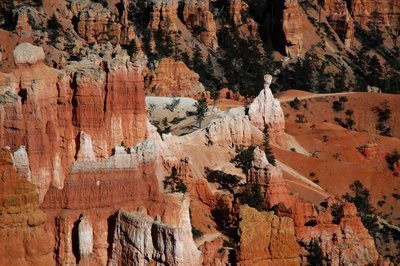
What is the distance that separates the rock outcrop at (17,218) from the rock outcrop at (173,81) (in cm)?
5904

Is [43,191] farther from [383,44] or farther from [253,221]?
[383,44]

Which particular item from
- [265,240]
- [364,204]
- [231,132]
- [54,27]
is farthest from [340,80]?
[265,240]

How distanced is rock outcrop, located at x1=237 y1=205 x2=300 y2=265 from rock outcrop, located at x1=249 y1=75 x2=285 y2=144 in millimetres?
36198

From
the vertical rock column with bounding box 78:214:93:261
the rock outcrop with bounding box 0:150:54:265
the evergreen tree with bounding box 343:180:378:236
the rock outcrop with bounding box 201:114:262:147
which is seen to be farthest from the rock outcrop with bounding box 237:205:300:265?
the rock outcrop with bounding box 201:114:262:147

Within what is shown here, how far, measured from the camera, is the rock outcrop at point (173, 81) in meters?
118

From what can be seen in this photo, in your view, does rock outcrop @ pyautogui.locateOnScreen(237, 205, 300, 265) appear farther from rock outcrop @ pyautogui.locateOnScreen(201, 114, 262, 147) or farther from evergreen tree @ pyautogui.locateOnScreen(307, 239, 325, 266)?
rock outcrop @ pyautogui.locateOnScreen(201, 114, 262, 147)

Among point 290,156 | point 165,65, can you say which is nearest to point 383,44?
point 165,65

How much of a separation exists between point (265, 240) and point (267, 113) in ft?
128

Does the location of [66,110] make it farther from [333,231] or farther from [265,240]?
[333,231]

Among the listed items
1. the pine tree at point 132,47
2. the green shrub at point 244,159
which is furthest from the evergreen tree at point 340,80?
the green shrub at point 244,159

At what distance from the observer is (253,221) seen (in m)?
66.0

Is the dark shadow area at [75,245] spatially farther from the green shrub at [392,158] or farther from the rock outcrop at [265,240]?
the green shrub at [392,158]

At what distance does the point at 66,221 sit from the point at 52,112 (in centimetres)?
596

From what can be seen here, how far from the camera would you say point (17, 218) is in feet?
186
